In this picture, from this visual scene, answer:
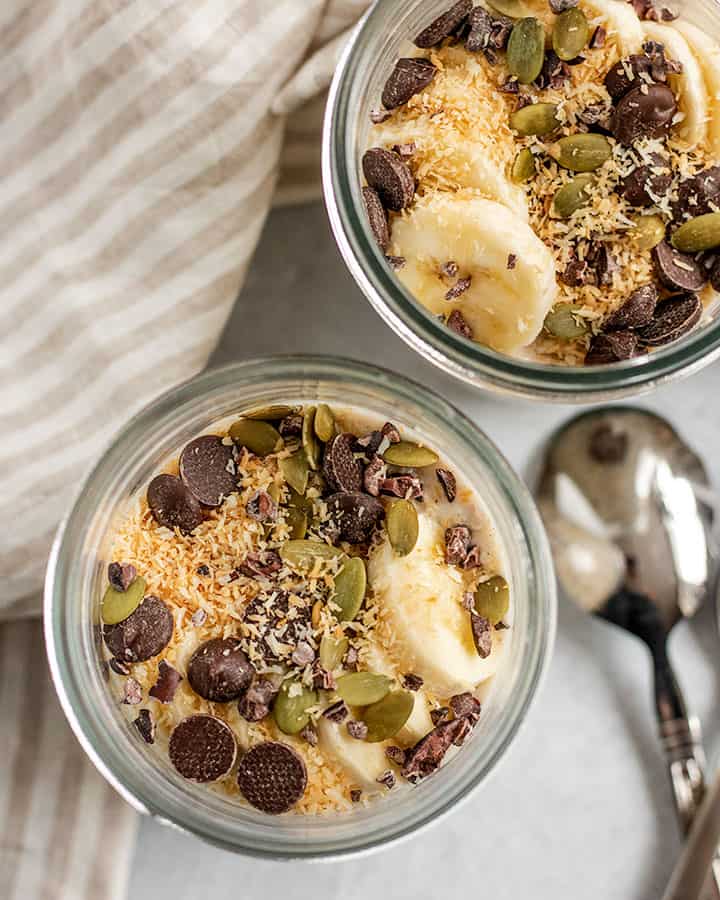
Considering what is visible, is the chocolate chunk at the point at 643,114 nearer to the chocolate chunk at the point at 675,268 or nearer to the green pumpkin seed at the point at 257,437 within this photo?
the chocolate chunk at the point at 675,268

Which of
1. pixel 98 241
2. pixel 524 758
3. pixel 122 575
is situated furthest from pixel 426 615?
pixel 98 241

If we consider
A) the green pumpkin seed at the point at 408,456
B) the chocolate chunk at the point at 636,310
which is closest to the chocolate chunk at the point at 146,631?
the green pumpkin seed at the point at 408,456

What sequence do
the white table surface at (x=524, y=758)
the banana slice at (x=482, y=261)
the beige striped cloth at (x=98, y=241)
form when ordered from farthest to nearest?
the white table surface at (x=524, y=758), the beige striped cloth at (x=98, y=241), the banana slice at (x=482, y=261)


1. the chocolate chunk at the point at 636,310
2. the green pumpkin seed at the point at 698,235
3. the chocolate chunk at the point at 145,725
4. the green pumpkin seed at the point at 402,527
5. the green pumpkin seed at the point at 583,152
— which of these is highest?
the green pumpkin seed at the point at 583,152

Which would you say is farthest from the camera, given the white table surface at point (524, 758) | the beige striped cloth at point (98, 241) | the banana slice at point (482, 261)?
the white table surface at point (524, 758)

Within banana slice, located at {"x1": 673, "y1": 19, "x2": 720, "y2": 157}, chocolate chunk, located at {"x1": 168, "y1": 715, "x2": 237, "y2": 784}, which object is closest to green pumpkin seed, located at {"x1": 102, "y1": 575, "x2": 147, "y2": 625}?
chocolate chunk, located at {"x1": 168, "y1": 715, "x2": 237, "y2": 784}

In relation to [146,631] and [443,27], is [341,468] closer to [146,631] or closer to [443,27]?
[146,631]

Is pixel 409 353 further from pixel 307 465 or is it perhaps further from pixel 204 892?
pixel 204 892

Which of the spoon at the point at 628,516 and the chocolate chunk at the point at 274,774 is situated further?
the spoon at the point at 628,516
